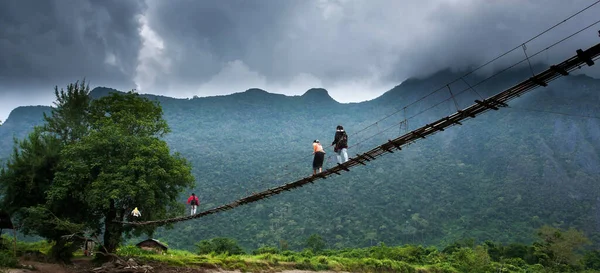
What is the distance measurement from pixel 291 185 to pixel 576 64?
7459 mm

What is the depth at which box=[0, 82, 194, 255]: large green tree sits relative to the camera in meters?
18.2

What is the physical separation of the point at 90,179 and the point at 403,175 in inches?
3445

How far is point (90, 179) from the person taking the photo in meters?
19.0

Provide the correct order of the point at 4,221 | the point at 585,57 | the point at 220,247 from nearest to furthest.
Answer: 1. the point at 585,57
2. the point at 4,221
3. the point at 220,247

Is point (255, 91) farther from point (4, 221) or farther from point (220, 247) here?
point (4, 221)

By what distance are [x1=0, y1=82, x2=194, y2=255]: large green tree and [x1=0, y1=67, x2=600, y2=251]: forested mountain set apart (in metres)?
39.1

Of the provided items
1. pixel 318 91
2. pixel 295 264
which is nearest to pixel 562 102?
pixel 318 91

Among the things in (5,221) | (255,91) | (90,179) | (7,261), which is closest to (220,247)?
(5,221)

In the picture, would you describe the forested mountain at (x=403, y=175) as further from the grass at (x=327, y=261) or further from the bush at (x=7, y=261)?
the bush at (x=7, y=261)

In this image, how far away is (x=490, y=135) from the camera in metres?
110

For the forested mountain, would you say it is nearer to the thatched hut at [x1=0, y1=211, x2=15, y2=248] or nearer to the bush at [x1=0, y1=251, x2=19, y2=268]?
the thatched hut at [x1=0, y1=211, x2=15, y2=248]

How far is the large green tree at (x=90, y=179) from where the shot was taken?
1817 cm

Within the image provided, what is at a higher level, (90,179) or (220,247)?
(90,179)

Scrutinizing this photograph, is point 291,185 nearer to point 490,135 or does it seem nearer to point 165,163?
point 165,163
